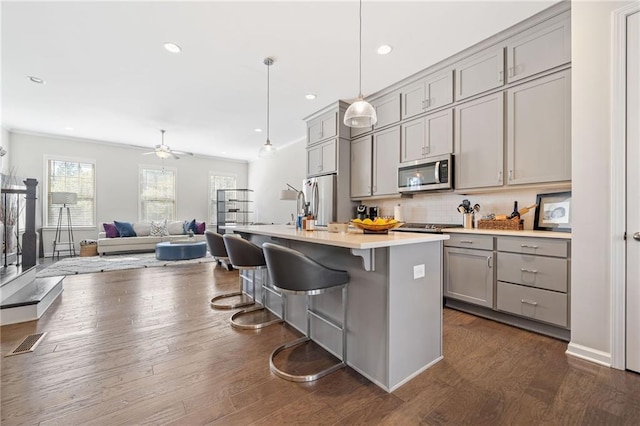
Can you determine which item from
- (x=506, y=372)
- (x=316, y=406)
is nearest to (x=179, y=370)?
(x=316, y=406)

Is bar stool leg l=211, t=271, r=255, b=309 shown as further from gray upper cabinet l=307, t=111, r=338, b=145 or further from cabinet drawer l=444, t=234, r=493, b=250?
gray upper cabinet l=307, t=111, r=338, b=145

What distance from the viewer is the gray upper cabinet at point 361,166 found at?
4.40m

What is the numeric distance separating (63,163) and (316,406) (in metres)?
8.54

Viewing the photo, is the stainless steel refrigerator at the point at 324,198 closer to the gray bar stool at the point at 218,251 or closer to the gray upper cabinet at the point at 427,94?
the gray upper cabinet at the point at 427,94

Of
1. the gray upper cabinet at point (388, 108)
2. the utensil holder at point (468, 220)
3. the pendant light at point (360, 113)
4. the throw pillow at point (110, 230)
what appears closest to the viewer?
the pendant light at point (360, 113)

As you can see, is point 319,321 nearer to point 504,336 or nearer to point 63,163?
point 504,336

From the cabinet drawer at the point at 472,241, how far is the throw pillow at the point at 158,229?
283 inches

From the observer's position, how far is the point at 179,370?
1.88m

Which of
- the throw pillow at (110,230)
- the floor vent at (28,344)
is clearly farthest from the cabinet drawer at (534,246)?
the throw pillow at (110,230)

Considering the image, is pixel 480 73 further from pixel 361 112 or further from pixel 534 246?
pixel 534 246

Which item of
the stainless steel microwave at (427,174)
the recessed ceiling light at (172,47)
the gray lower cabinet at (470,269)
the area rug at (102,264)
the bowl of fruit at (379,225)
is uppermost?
the recessed ceiling light at (172,47)

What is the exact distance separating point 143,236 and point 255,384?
7003 mm

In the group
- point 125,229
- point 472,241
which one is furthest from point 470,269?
point 125,229

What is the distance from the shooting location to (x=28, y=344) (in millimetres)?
2201
